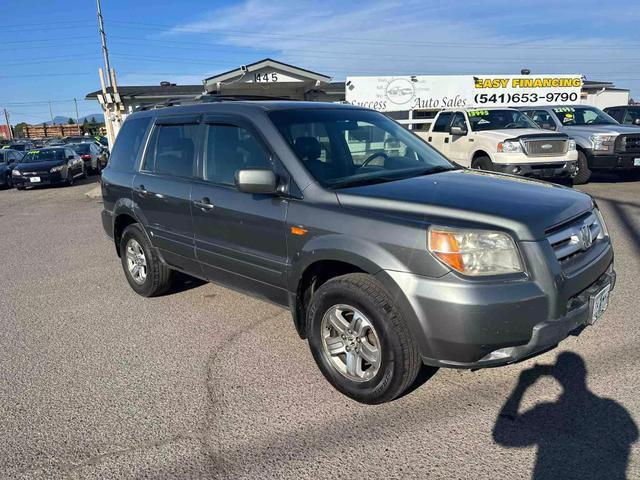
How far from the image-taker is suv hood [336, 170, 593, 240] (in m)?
2.92

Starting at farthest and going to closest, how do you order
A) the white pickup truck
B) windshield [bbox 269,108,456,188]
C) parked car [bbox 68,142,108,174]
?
parked car [bbox 68,142,108,174] < the white pickup truck < windshield [bbox 269,108,456,188]

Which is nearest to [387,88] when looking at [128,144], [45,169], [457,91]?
[457,91]

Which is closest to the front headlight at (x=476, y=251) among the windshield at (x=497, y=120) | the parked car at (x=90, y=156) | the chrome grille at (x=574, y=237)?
the chrome grille at (x=574, y=237)

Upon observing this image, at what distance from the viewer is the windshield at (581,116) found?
13.1m


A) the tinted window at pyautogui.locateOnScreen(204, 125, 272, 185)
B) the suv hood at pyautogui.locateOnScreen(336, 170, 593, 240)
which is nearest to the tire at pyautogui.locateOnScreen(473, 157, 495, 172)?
the suv hood at pyautogui.locateOnScreen(336, 170, 593, 240)

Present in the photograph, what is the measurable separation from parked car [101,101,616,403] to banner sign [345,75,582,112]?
14.5 metres

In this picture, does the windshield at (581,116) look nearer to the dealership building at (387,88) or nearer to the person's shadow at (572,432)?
the dealership building at (387,88)

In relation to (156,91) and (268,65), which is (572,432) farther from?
(156,91)

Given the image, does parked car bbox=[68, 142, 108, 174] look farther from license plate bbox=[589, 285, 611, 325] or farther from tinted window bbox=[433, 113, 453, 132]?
license plate bbox=[589, 285, 611, 325]

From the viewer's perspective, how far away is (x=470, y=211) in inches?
117

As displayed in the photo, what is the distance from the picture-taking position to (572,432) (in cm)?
292

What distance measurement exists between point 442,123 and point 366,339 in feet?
34.9

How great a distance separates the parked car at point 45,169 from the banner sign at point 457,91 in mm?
10546

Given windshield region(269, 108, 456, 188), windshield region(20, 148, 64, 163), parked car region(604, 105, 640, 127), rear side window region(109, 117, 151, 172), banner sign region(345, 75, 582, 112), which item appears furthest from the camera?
windshield region(20, 148, 64, 163)
